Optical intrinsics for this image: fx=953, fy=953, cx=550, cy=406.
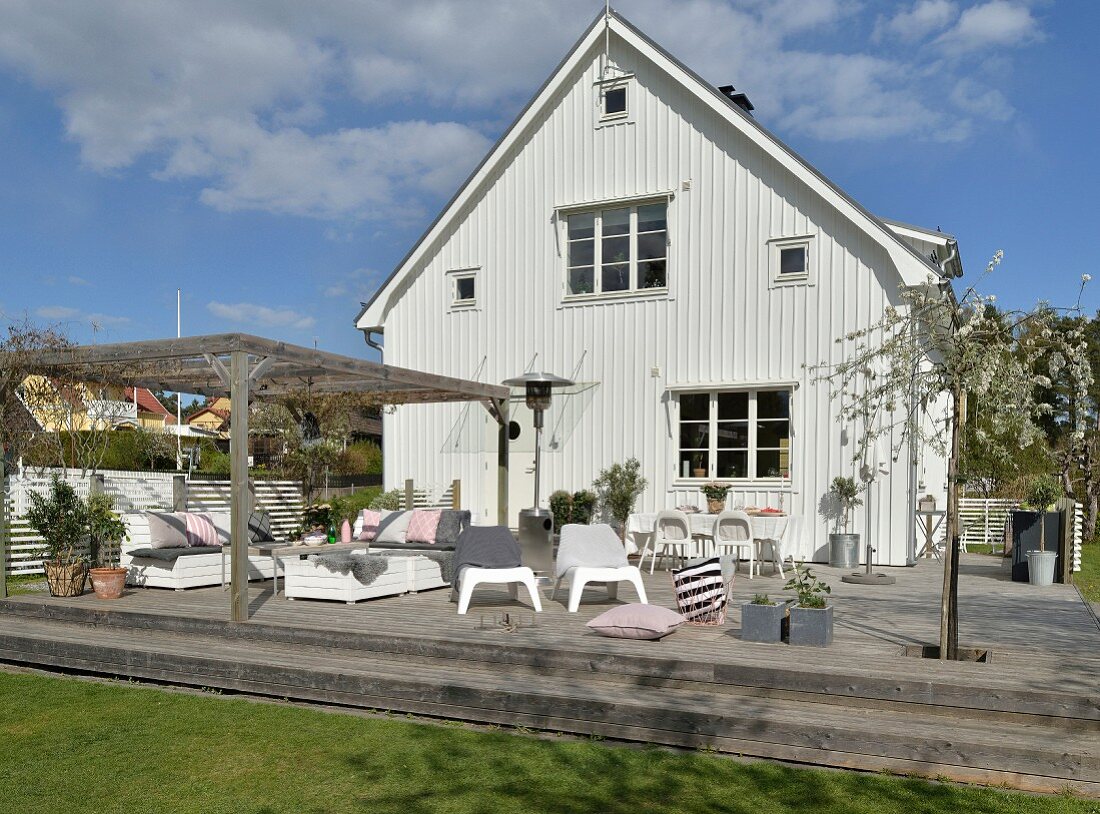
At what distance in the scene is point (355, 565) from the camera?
8477 millimetres

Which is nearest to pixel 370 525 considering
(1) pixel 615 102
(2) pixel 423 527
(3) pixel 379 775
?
(2) pixel 423 527

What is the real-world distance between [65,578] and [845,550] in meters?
8.81

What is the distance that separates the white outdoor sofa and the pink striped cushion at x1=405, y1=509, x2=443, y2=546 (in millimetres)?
1625

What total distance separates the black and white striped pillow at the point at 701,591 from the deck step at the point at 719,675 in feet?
4.55

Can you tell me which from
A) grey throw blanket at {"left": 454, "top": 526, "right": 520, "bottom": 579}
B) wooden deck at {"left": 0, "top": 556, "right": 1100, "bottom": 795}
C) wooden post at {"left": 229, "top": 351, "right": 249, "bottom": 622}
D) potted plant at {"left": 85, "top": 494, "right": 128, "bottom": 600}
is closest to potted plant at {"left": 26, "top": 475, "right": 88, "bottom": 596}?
potted plant at {"left": 85, "top": 494, "right": 128, "bottom": 600}

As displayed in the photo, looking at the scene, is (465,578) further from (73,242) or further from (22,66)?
(73,242)

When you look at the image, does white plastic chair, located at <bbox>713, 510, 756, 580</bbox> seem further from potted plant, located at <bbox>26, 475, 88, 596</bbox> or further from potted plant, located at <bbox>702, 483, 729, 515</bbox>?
potted plant, located at <bbox>26, 475, 88, 596</bbox>

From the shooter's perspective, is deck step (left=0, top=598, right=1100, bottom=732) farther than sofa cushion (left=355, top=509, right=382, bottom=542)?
No

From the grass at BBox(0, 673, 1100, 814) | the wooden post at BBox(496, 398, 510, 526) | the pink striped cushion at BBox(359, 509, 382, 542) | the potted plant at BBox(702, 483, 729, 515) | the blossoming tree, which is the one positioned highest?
the blossoming tree

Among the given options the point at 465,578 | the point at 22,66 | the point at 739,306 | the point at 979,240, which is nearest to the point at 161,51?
the point at 22,66

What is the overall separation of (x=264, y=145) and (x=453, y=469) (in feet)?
22.4

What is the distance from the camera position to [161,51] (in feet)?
42.6

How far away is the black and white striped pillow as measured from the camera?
7086mm

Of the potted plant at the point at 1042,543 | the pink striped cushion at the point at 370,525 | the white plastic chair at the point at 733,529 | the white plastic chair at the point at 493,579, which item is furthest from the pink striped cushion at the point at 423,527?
the potted plant at the point at 1042,543
